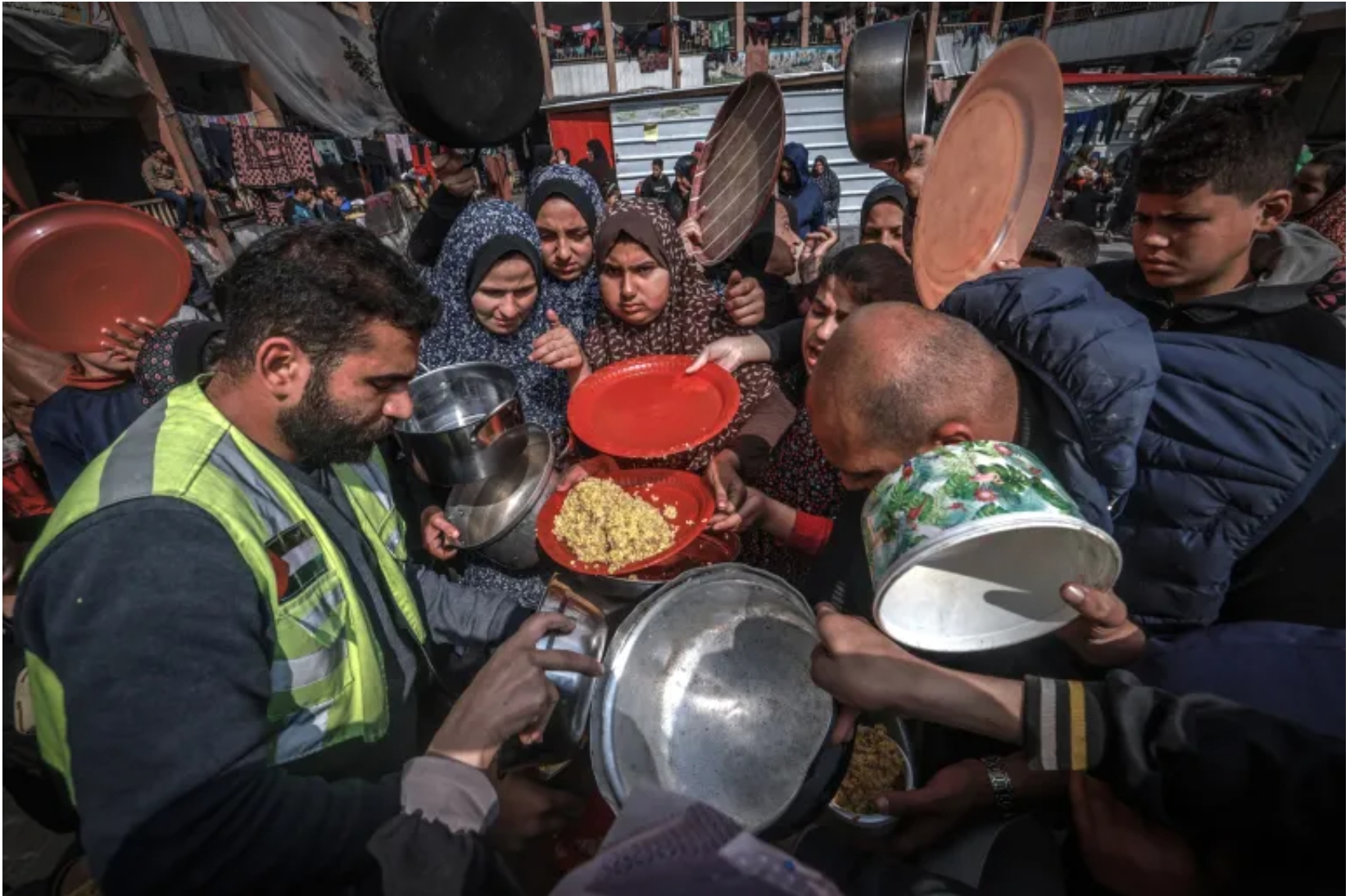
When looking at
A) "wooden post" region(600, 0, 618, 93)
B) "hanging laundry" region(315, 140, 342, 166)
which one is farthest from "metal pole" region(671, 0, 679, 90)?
"hanging laundry" region(315, 140, 342, 166)

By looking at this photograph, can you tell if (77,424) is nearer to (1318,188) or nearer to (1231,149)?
(1231,149)

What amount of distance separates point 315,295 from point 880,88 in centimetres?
241

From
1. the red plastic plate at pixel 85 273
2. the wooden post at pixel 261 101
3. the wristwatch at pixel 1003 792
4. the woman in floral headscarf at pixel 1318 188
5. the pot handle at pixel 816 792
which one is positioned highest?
the wooden post at pixel 261 101

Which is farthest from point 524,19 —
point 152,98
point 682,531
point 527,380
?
point 152,98

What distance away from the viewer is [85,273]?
2.70 m

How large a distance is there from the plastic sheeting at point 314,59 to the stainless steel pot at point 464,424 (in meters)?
11.1

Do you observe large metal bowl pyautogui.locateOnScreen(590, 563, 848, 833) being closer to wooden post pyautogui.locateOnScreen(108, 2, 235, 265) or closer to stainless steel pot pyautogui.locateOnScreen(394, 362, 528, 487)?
stainless steel pot pyautogui.locateOnScreen(394, 362, 528, 487)

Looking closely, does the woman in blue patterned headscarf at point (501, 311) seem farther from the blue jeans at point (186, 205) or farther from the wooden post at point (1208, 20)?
the wooden post at point (1208, 20)

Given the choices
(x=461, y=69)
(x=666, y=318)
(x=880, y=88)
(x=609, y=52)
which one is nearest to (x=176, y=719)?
(x=666, y=318)

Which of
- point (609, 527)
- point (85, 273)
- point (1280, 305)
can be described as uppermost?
point (85, 273)

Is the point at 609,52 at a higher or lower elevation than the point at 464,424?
higher

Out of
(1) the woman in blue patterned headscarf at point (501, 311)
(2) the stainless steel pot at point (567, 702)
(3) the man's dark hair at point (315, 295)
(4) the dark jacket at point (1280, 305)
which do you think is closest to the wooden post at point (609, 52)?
(1) the woman in blue patterned headscarf at point (501, 311)

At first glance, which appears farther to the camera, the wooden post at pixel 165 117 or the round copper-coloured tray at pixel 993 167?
the wooden post at pixel 165 117

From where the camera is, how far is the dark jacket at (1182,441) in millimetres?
1263
